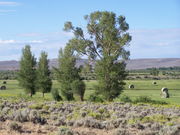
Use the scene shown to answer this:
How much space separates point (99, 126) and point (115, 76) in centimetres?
3431

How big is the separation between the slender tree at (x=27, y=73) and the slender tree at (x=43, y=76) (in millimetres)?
1034

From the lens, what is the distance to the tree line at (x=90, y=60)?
53.7 metres

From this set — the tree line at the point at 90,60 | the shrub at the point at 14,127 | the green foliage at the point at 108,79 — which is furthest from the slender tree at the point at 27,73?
the shrub at the point at 14,127

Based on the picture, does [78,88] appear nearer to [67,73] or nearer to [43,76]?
[67,73]

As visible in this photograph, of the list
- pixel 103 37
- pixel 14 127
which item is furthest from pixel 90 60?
pixel 14 127

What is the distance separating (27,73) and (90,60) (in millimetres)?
14612

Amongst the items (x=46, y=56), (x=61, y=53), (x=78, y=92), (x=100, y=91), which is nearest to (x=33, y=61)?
(x=46, y=56)

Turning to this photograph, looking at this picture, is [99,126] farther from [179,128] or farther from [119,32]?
[119,32]

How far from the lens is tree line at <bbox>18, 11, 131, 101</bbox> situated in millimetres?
53688

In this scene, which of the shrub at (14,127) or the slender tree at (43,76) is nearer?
the shrub at (14,127)

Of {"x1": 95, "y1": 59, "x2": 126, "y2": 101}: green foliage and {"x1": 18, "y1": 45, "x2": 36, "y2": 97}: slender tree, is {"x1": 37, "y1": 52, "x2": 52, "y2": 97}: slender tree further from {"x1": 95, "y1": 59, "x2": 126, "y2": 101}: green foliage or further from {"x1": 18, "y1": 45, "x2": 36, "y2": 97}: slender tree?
{"x1": 95, "y1": 59, "x2": 126, "y2": 101}: green foliage

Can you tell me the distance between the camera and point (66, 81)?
214 feet

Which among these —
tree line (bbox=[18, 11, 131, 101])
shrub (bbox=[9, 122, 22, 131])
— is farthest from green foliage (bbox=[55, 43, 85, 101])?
shrub (bbox=[9, 122, 22, 131])

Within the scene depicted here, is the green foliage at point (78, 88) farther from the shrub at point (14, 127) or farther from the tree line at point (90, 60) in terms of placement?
the shrub at point (14, 127)
